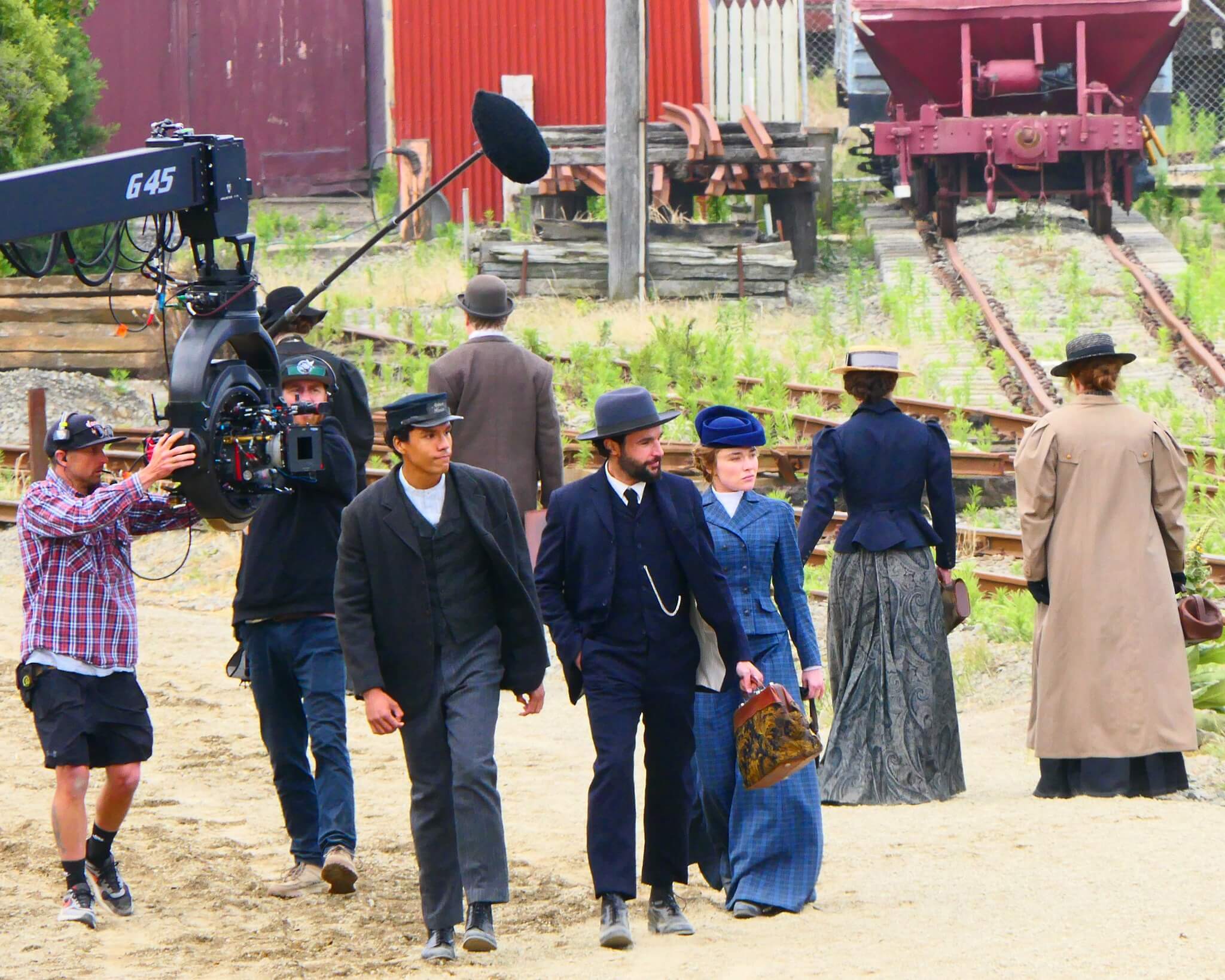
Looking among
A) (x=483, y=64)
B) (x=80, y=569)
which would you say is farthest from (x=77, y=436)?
(x=483, y=64)

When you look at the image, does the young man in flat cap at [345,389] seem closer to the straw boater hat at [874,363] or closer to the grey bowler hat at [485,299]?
the grey bowler hat at [485,299]

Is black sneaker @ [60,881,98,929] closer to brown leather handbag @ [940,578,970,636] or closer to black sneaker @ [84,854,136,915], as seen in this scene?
black sneaker @ [84,854,136,915]

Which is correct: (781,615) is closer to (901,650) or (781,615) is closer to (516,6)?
(901,650)

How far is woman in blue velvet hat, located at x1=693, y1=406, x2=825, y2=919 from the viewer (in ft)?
18.5

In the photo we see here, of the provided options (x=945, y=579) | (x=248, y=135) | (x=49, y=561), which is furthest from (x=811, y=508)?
(x=248, y=135)

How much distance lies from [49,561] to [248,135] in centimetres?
2154

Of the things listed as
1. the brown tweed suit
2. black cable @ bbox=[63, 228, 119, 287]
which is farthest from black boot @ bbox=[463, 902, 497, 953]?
the brown tweed suit

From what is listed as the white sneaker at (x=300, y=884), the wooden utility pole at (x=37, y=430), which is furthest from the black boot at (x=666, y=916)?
the wooden utility pole at (x=37, y=430)

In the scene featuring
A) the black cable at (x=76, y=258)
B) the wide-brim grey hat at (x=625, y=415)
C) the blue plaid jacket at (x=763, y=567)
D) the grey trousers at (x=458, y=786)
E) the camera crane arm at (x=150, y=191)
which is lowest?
the grey trousers at (x=458, y=786)

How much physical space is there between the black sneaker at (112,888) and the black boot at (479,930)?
1.24 metres

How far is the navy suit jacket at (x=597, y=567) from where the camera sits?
18.1 ft

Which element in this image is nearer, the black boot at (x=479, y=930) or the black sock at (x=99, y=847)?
the black boot at (x=479, y=930)

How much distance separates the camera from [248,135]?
2630 centimetres

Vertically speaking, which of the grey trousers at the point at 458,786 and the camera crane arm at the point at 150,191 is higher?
the camera crane arm at the point at 150,191
